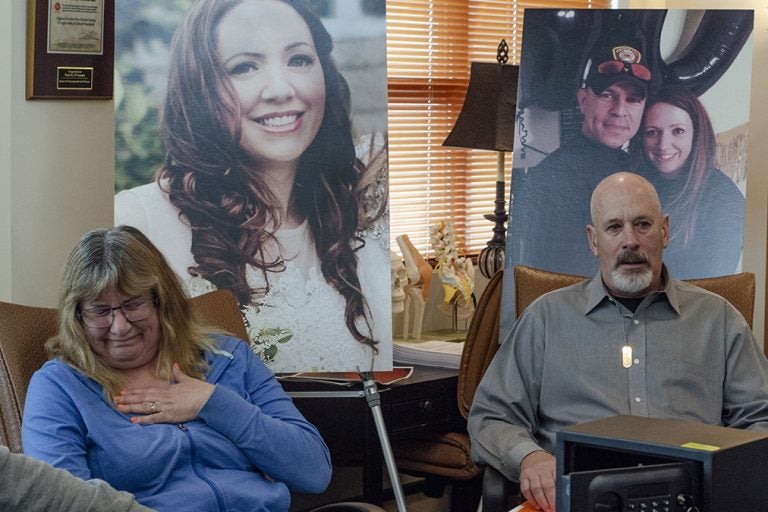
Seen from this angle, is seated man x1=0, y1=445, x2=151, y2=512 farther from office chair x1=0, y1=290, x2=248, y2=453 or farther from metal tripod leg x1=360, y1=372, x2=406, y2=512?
metal tripod leg x1=360, y1=372, x2=406, y2=512

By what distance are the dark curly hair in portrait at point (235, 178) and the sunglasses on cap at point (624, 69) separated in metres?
0.80

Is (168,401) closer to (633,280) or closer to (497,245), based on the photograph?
(633,280)

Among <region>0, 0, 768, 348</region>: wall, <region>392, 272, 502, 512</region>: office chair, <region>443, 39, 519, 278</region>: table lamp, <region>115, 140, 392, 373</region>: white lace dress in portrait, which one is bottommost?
<region>392, 272, 502, 512</region>: office chair

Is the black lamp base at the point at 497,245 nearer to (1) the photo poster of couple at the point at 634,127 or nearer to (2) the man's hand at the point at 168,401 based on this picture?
(1) the photo poster of couple at the point at 634,127

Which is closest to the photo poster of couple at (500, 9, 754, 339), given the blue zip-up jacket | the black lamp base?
the black lamp base

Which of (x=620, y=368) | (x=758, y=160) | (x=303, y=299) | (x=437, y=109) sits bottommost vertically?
(x=620, y=368)

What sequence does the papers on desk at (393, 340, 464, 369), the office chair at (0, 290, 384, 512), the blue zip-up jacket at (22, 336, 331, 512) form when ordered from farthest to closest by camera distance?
the papers on desk at (393, 340, 464, 369)
the office chair at (0, 290, 384, 512)
the blue zip-up jacket at (22, 336, 331, 512)

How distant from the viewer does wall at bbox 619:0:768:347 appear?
451 centimetres

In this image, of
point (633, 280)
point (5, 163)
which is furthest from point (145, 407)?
point (633, 280)

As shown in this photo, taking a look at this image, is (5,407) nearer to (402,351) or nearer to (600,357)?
(600,357)

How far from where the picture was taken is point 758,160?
4539 millimetres

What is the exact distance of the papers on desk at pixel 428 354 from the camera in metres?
3.43

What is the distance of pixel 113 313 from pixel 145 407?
184mm

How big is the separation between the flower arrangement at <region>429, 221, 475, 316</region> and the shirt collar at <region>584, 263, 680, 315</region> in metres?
1.07
